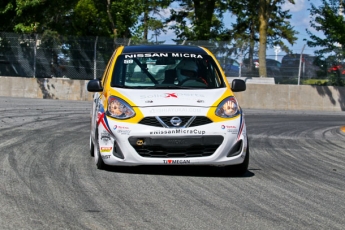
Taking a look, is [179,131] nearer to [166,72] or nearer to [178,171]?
[178,171]

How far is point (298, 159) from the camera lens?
11.6 meters

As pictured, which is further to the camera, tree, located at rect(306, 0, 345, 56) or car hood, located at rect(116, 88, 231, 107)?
tree, located at rect(306, 0, 345, 56)

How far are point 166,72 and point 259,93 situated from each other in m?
18.3

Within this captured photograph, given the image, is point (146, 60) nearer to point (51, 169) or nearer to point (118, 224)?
point (51, 169)

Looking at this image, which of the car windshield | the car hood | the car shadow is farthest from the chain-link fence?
the car hood

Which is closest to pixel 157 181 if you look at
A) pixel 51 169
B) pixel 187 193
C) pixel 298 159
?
pixel 187 193

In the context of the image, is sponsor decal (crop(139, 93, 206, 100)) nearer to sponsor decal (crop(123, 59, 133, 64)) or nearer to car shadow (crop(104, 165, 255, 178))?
car shadow (crop(104, 165, 255, 178))

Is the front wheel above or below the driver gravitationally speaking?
below

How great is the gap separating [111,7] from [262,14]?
12772mm

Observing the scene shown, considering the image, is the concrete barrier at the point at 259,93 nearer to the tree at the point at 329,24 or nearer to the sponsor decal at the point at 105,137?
the tree at the point at 329,24

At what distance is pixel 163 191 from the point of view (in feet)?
26.2

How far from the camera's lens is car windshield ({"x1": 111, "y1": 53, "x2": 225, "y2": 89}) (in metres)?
9.94

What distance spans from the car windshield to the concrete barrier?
1754cm

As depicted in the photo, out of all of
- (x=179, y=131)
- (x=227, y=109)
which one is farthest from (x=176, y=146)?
(x=227, y=109)
